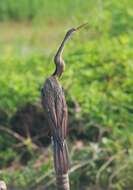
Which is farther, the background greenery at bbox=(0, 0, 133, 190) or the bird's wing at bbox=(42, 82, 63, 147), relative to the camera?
the background greenery at bbox=(0, 0, 133, 190)

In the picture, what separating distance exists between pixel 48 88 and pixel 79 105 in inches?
131

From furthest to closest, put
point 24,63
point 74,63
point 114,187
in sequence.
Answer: point 24,63 → point 74,63 → point 114,187

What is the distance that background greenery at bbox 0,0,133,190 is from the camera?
14.5 feet

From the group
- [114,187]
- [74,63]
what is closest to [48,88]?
[114,187]

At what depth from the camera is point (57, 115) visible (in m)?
1.50

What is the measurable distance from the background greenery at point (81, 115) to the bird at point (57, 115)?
273 centimetres

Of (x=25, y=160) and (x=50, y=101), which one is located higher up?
(x=50, y=101)

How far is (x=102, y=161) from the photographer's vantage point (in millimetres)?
4441

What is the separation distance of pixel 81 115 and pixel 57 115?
10.7ft

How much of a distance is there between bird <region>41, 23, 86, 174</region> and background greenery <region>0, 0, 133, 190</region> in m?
2.73

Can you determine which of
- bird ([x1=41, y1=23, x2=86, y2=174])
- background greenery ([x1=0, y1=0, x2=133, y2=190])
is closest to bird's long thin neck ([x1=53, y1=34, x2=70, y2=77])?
bird ([x1=41, y1=23, x2=86, y2=174])

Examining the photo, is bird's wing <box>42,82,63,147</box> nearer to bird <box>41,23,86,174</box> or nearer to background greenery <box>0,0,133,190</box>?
bird <box>41,23,86,174</box>

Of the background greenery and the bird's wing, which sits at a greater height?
the bird's wing

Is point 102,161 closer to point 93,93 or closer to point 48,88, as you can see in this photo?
point 93,93
